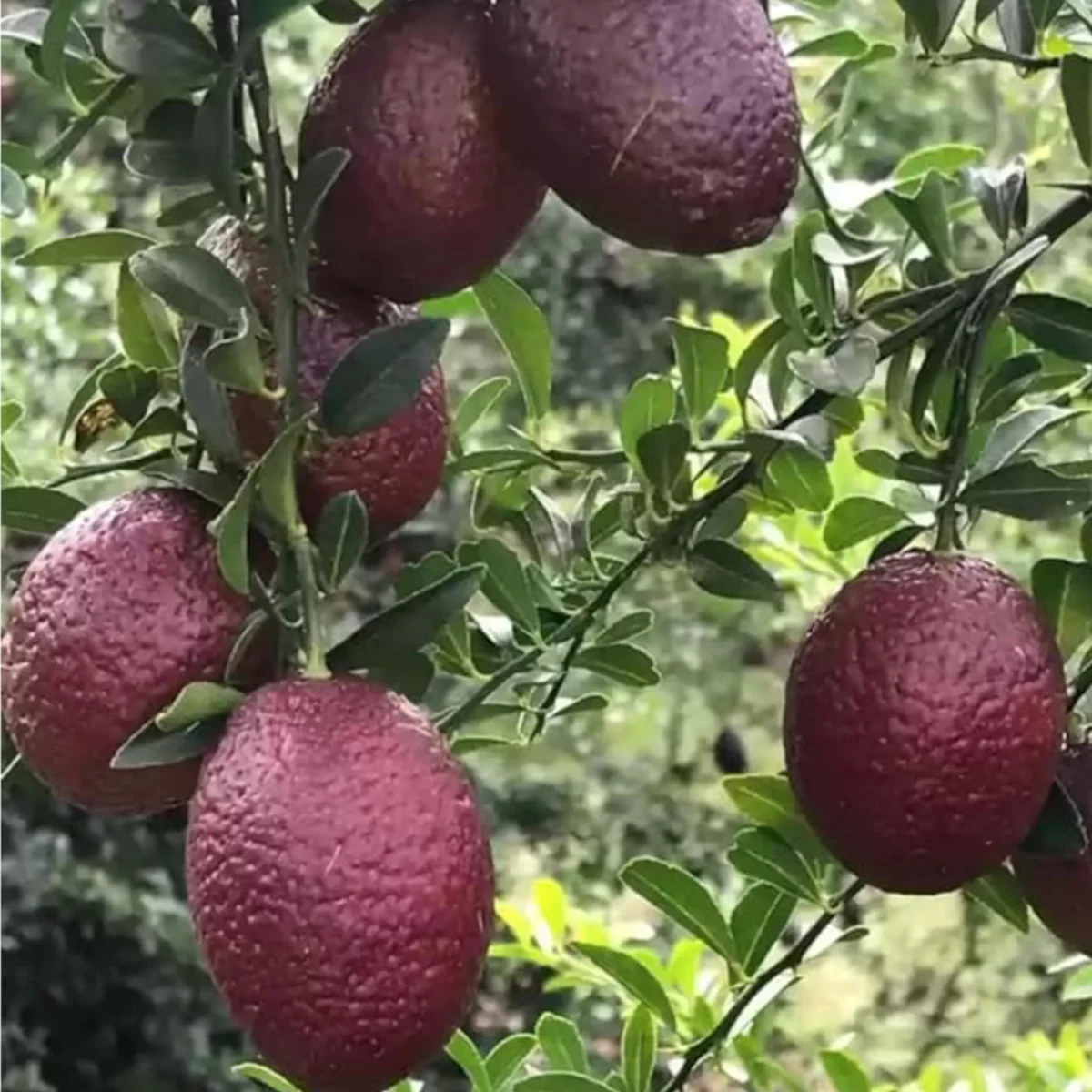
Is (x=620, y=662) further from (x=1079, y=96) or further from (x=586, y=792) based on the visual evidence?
(x=586, y=792)

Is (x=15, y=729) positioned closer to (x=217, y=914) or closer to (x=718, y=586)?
(x=217, y=914)

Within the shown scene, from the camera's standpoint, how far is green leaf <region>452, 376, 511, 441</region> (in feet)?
1.91

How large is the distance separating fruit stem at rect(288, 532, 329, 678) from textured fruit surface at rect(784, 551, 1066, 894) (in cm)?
11

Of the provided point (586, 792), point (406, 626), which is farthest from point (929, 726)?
point (586, 792)

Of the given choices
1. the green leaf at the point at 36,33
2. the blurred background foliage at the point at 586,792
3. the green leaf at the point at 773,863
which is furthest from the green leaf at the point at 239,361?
the blurred background foliage at the point at 586,792

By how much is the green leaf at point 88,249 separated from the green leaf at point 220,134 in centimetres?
7

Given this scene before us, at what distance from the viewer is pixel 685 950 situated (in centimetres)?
78

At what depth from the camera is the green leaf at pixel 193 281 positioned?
1.20 ft

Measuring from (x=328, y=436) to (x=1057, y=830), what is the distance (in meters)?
0.17

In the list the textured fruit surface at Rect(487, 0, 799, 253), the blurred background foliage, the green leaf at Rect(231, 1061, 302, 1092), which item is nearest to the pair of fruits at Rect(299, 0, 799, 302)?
the textured fruit surface at Rect(487, 0, 799, 253)

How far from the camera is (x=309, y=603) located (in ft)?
1.16

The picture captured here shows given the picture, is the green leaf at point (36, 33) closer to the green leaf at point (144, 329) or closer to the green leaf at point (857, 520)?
the green leaf at point (144, 329)

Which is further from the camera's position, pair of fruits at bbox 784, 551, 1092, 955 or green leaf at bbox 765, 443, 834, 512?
green leaf at bbox 765, 443, 834, 512

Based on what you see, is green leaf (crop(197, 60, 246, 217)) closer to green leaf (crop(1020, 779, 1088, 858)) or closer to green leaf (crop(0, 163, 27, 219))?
green leaf (crop(0, 163, 27, 219))
